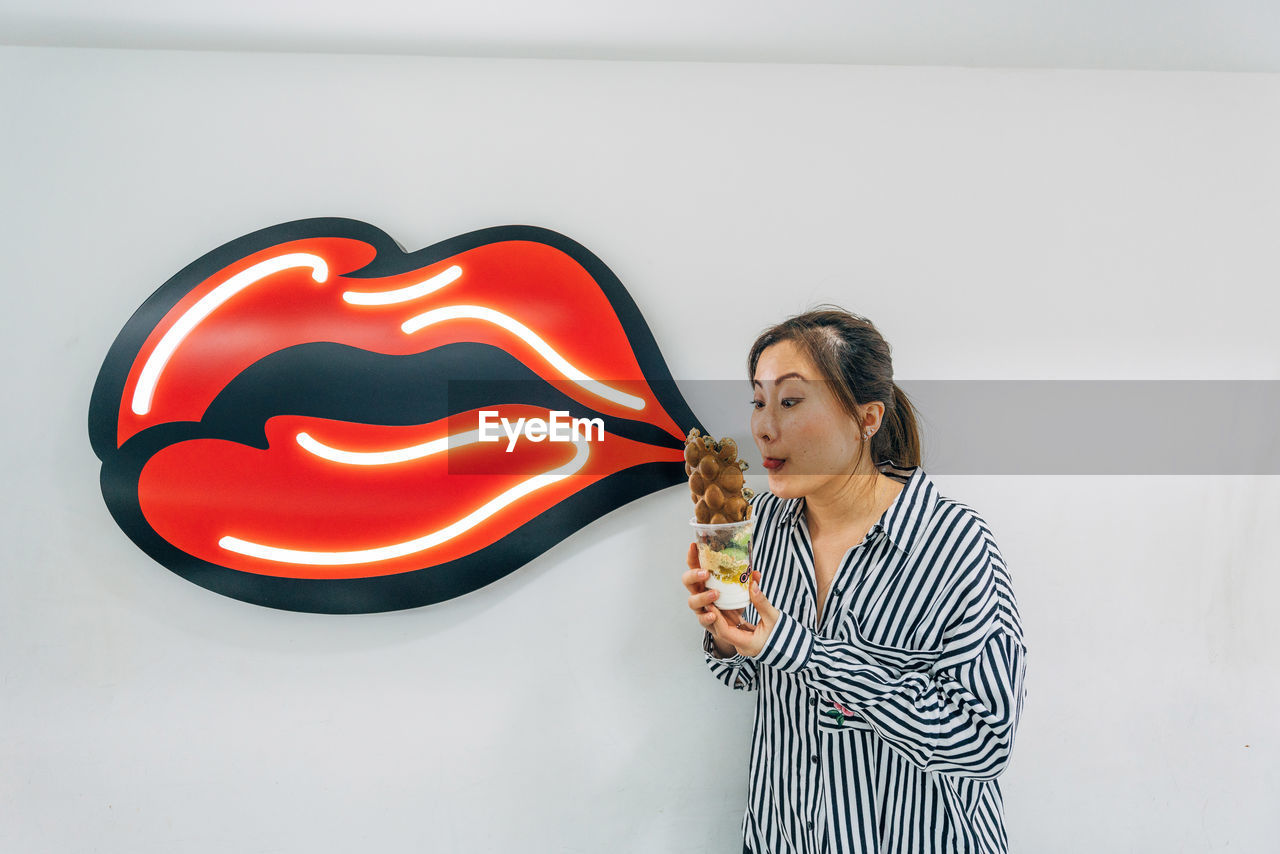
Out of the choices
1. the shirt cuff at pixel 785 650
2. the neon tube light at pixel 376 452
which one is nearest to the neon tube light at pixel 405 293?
the neon tube light at pixel 376 452

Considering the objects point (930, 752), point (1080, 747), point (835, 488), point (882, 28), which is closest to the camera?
point (930, 752)

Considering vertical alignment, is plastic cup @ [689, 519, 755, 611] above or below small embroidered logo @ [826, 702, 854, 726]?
above

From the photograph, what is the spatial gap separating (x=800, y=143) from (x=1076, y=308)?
846 mm

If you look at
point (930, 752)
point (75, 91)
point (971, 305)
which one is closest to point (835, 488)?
point (930, 752)

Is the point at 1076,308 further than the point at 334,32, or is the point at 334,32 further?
the point at 1076,308

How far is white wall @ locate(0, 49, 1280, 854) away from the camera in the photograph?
5.28 feet

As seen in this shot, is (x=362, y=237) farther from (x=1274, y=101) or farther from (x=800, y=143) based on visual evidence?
(x=1274, y=101)

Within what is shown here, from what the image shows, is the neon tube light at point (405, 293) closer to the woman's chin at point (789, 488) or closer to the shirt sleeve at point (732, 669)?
the woman's chin at point (789, 488)

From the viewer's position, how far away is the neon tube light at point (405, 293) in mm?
1597

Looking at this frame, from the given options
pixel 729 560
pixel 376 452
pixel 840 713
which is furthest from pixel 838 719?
pixel 376 452

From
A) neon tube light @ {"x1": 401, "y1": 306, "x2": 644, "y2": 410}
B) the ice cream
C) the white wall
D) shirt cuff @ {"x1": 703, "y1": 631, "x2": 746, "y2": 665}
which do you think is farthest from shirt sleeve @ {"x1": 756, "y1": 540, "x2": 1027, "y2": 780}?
neon tube light @ {"x1": 401, "y1": 306, "x2": 644, "y2": 410}

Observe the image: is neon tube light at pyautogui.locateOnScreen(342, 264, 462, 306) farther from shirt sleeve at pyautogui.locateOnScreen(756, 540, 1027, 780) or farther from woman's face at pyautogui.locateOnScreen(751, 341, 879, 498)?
shirt sleeve at pyautogui.locateOnScreen(756, 540, 1027, 780)

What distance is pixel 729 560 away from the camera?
4.01ft

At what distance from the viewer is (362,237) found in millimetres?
1583
